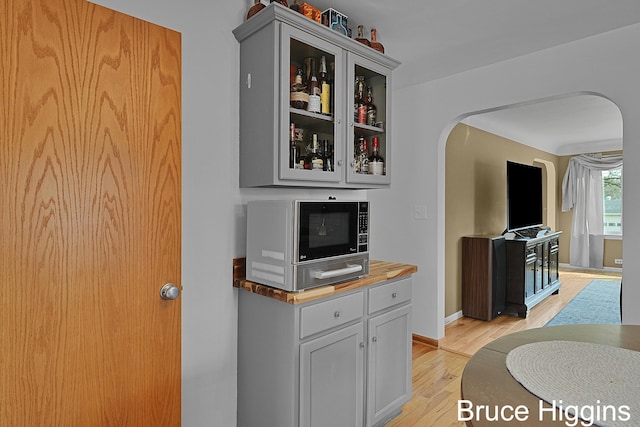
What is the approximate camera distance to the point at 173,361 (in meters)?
1.59

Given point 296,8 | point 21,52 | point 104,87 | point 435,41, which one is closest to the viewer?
point 21,52

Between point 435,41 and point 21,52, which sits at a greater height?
point 435,41

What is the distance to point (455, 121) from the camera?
3242mm

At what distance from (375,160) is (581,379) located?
155 cm

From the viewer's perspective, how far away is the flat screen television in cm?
451

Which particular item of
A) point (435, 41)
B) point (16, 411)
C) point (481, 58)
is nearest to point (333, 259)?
point (16, 411)

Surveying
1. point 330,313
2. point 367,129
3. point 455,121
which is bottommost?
point 330,313

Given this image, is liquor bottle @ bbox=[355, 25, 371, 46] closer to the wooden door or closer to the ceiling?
the ceiling

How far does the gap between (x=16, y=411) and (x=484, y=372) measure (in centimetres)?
142

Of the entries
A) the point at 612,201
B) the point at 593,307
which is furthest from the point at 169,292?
the point at 612,201

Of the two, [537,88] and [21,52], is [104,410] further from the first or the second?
[537,88]

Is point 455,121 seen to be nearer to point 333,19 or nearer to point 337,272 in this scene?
point 333,19

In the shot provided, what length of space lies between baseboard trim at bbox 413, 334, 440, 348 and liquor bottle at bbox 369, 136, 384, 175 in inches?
73.2

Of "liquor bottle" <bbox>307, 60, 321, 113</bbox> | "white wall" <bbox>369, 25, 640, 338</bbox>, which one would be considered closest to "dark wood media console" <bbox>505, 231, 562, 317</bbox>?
"white wall" <bbox>369, 25, 640, 338</bbox>
